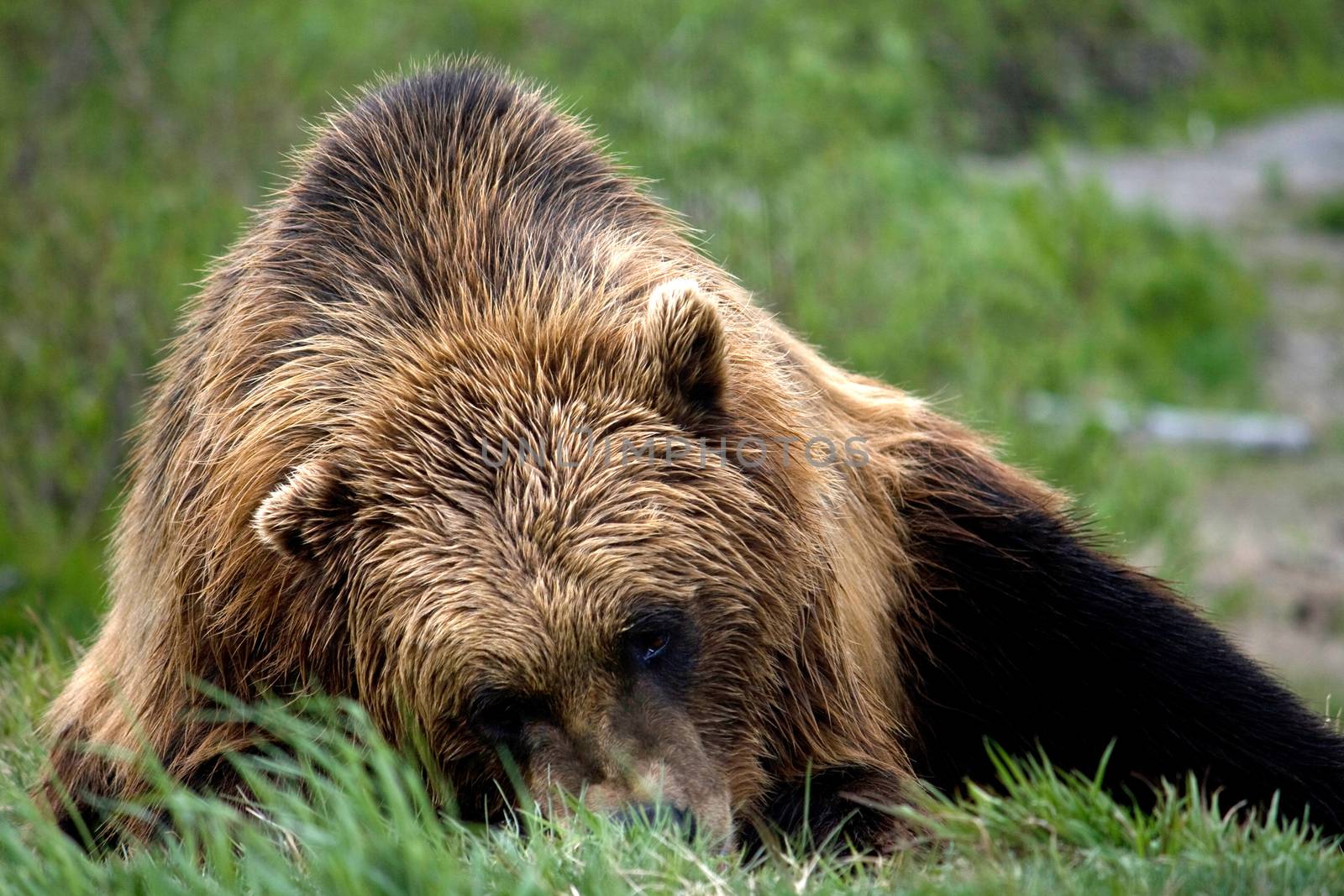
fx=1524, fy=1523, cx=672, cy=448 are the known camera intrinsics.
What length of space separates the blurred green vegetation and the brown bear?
139 inches

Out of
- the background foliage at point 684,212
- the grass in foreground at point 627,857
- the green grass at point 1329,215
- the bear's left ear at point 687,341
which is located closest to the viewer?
the grass in foreground at point 627,857

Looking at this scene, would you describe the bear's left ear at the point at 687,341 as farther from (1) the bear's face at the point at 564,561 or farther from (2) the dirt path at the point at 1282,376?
(2) the dirt path at the point at 1282,376

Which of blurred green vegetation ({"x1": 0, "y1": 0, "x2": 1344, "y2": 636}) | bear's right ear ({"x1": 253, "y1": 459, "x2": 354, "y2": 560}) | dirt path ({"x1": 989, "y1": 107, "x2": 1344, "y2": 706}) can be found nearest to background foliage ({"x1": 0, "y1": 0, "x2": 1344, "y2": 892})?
blurred green vegetation ({"x1": 0, "y1": 0, "x2": 1344, "y2": 636})

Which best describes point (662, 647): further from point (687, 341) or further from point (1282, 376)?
point (1282, 376)

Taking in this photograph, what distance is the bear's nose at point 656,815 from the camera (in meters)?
3.43

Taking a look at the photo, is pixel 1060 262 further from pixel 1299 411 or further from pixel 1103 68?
pixel 1103 68

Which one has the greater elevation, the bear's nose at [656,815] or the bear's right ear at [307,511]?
the bear's right ear at [307,511]

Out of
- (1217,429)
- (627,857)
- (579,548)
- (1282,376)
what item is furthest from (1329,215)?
(627,857)

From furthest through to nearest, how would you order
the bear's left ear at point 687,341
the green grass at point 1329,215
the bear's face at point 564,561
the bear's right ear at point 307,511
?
the green grass at point 1329,215, the bear's left ear at point 687,341, the bear's right ear at point 307,511, the bear's face at point 564,561

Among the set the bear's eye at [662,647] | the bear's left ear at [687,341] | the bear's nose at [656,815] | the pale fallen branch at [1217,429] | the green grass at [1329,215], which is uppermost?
the green grass at [1329,215]

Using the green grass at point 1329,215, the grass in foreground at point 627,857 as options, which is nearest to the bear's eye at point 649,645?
the grass in foreground at point 627,857

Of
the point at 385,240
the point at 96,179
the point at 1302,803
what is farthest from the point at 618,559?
the point at 96,179

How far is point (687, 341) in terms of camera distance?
3889 mm

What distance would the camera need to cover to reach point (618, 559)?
3701 mm
